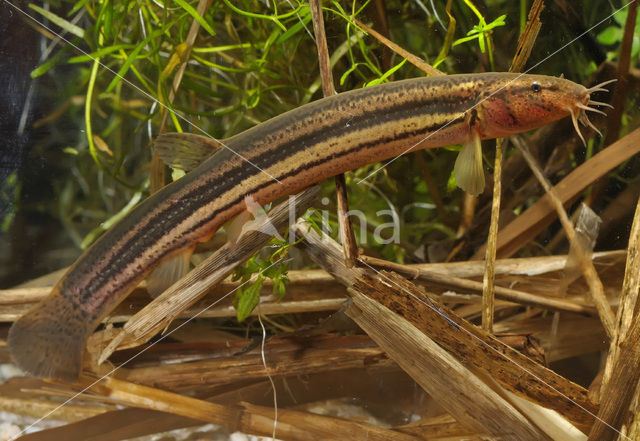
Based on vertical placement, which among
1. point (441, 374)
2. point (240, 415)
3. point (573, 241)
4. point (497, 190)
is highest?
point (497, 190)

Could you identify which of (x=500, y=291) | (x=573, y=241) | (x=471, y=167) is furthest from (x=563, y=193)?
(x=471, y=167)

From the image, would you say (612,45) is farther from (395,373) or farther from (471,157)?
(395,373)

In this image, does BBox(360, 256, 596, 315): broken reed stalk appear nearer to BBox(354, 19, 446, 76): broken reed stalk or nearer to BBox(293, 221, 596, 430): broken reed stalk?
BBox(293, 221, 596, 430): broken reed stalk

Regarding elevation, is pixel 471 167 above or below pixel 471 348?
above

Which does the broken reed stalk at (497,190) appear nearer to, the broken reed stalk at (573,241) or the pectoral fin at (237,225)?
the broken reed stalk at (573,241)

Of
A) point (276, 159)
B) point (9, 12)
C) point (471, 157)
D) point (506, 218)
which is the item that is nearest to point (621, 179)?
point (506, 218)

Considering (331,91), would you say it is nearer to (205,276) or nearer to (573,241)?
(205,276)
